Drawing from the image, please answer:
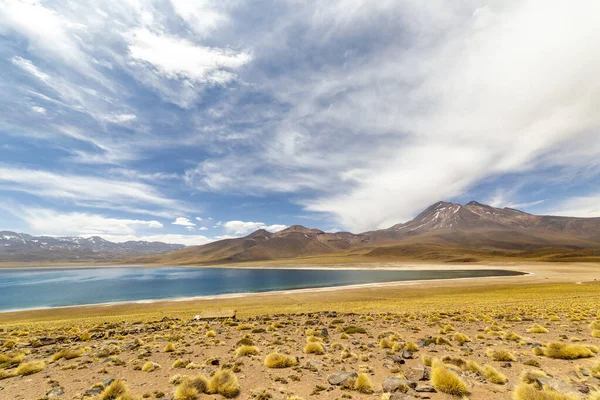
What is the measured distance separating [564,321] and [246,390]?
20492 mm

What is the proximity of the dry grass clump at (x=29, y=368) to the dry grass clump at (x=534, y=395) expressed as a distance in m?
15.5

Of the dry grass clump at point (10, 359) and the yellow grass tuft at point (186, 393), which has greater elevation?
the yellow grass tuft at point (186, 393)

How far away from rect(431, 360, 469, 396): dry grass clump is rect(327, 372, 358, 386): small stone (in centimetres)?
237

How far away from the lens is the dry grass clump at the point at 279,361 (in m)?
10.0

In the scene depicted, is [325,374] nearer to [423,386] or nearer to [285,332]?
[423,386]

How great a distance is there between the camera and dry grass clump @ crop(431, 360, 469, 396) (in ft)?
24.3

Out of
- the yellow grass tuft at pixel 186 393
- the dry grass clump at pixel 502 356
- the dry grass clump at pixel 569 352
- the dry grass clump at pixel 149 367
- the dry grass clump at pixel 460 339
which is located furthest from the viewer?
the dry grass clump at pixel 460 339

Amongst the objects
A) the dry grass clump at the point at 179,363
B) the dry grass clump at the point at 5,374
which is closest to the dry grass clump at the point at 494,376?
the dry grass clump at the point at 179,363

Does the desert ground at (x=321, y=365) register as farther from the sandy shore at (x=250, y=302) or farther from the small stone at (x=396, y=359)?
the sandy shore at (x=250, y=302)

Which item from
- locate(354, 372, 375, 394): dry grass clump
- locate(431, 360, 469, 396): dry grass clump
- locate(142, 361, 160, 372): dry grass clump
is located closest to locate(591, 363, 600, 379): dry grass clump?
locate(431, 360, 469, 396): dry grass clump

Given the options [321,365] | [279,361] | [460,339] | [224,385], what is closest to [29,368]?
[224,385]

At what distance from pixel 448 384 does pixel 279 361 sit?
5.53 meters

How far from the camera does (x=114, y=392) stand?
7738 millimetres

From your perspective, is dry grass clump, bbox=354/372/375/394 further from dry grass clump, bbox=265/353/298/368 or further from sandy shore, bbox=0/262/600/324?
sandy shore, bbox=0/262/600/324
